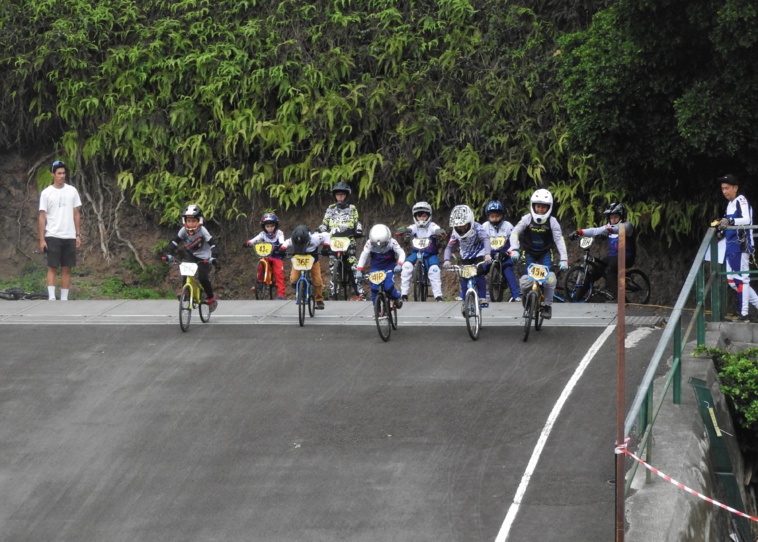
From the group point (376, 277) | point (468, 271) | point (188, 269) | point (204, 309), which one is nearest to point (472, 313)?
point (468, 271)

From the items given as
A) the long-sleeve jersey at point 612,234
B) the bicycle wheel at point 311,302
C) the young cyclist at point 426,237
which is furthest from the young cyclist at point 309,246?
the long-sleeve jersey at point 612,234

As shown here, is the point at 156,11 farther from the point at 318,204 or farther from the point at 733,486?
the point at 733,486

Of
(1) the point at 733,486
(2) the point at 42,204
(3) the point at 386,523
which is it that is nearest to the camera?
(3) the point at 386,523

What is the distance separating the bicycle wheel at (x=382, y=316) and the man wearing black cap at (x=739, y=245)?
13.5 ft

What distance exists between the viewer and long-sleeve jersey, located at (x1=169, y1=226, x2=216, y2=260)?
54.6 feet

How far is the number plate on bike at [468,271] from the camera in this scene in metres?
15.7

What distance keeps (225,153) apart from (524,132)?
237 inches

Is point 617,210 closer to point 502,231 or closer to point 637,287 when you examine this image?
point 637,287

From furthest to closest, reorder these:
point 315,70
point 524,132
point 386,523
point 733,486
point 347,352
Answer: point 315,70 < point 524,132 < point 347,352 < point 733,486 < point 386,523

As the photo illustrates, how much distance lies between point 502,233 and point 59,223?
22.5 feet

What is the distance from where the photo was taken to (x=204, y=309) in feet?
55.7

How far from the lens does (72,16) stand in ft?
84.4

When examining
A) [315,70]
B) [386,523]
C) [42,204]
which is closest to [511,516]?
[386,523]

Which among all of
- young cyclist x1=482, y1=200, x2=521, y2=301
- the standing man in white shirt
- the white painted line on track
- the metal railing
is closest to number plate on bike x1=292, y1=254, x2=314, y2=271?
young cyclist x1=482, y1=200, x2=521, y2=301
